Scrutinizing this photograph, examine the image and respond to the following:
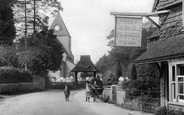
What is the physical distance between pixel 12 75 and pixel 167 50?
69.8 feet

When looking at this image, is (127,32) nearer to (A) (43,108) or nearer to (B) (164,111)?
(B) (164,111)

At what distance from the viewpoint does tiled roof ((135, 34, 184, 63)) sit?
40.9ft

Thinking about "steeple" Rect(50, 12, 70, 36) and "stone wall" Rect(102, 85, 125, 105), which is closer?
"stone wall" Rect(102, 85, 125, 105)

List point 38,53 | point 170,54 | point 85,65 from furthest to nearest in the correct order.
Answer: point 85,65
point 38,53
point 170,54

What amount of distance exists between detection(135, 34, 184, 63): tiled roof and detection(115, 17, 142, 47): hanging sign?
3.46 ft

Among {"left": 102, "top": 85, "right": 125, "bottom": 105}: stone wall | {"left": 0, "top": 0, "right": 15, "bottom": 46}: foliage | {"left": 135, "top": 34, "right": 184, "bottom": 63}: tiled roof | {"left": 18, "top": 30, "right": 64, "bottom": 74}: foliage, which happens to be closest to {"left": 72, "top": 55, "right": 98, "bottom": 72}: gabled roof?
{"left": 18, "top": 30, "right": 64, "bottom": 74}: foliage

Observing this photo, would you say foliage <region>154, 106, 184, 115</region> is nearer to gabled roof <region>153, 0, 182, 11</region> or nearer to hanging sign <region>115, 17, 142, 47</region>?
hanging sign <region>115, 17, 142, 47</region>

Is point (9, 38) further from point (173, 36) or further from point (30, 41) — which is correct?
point (173, 36)

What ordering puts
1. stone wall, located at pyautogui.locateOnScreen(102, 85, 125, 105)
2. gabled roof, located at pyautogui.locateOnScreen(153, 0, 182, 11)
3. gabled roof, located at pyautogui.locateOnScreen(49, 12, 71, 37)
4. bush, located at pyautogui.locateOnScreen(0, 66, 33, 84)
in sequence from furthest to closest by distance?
gabled roof, located at pyautogui.locateOnScreen(49, 12, 71, 37) → bush, located at pyautogui.locateOnScreen(0, 66, 33, 84) → stone wall, located at pyautogui.locateOnScreen(102, 85, 125, 105) → gabled roof, located at pyautogui.locateOnScreen(153, 0, 182, 11)

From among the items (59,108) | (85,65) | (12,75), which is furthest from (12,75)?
(85,65)

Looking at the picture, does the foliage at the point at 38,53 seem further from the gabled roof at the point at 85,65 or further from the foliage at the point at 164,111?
the foliage at the point at 164,111

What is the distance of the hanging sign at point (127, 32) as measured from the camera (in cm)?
1384

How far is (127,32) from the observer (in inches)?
546

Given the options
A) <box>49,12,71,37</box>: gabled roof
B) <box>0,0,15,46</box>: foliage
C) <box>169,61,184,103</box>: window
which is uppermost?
<box>49,12,71,37</box>: gabled roof
